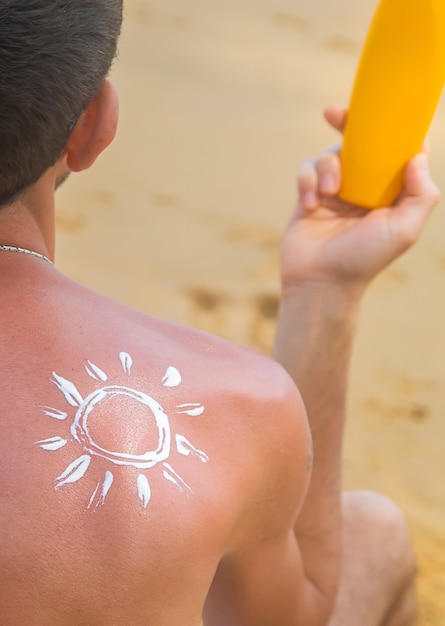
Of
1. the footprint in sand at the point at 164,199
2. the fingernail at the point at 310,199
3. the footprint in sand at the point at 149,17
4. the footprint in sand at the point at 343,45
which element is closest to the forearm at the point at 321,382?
the fingernail at the point at 310,199

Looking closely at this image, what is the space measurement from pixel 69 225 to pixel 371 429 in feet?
4.97

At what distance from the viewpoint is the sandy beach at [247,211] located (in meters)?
2.97

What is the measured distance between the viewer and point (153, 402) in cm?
115

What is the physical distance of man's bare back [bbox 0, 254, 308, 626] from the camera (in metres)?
1.04

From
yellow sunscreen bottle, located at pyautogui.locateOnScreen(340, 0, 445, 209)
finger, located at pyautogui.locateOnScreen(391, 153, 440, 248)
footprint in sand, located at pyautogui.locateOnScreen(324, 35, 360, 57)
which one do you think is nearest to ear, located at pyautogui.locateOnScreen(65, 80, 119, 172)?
yellow sunscreen bottle, located at pyautogui.locateOnScreen(340, 0, 445, 209)

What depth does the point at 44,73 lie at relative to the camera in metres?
1.13

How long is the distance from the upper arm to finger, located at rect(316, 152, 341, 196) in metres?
0.68

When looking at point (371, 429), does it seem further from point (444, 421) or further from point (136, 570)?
point (136, 570)

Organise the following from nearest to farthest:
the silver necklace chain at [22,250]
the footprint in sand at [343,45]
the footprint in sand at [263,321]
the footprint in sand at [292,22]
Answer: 1. the silver necklace chain at [22,250]
2. the footprint in sand at [263,321]
3. the footprint in sand at [343,45]
4. the footprint in sand at [292,22]

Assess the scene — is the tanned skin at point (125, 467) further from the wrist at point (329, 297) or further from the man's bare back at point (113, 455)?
the wrist at point (329, 297)

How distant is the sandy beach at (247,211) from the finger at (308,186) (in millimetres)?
1002

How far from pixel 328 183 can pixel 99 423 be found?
0.93 metres

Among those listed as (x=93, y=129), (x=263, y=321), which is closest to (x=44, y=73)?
(x=93, y=129)

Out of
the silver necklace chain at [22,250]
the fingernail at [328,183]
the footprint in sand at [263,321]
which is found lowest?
the footprint in sand at [263,321]
